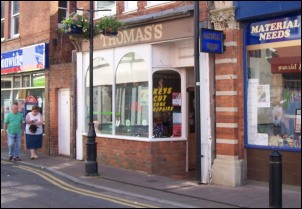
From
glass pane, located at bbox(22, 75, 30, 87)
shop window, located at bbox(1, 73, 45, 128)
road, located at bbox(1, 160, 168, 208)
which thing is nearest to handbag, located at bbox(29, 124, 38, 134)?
shop window, located at bbox(1, 73, 45, 128)

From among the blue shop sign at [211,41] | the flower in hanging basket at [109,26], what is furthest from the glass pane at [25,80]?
the blue shop sign at [211,41]

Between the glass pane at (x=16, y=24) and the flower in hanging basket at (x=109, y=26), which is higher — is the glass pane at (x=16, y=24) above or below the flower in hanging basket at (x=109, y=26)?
above

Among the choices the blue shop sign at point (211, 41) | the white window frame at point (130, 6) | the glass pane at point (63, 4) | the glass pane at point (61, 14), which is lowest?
the blue shop sign at point (211, 41)

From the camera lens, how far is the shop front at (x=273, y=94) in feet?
30.2

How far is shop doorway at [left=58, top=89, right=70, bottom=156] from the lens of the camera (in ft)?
49.0

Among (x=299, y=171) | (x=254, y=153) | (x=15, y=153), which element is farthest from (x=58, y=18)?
(x=299, y=171)

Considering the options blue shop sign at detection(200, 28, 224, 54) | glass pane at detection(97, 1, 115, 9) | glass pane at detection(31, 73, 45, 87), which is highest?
glass pane at detection(97, 1, 115, 9)

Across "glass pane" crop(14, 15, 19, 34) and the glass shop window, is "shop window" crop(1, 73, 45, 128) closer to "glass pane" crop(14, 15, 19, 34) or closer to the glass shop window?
"glass pane" crop(14, 15, 19, 34)

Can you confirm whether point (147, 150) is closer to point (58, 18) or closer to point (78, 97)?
point (78, 97)

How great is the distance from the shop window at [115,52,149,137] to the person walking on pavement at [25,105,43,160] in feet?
10.8

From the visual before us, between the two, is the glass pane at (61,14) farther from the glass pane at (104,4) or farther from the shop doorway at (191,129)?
the shop doorway at (191,129)

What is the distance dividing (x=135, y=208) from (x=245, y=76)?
3.97m

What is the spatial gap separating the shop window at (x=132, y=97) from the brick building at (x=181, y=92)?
28mm

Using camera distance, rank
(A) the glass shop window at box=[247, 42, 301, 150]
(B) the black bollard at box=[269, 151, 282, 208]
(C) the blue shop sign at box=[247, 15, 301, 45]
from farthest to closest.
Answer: (A) the glass shop window at box=[247, 42, 301, 150], (C) the blue shop sign at box=[247, 15, 301, 45], (B) the black bollard at box=[269, 151, 282, 208]
